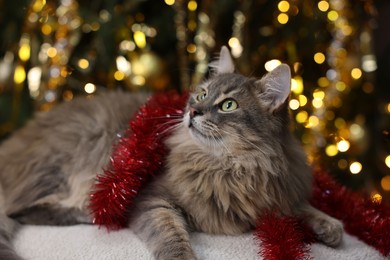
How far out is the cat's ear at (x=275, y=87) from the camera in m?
1.23

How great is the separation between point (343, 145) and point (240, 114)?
40.1 inches

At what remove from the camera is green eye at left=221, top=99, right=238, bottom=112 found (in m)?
1.28

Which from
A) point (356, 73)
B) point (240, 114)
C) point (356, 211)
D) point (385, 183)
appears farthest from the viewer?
point (385, 183)

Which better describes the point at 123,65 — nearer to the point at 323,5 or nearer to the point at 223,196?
the point at 323,5

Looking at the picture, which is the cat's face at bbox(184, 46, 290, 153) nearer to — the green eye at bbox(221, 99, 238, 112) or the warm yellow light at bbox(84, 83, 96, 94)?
the green eye at bbox(221, 99, 238, 112)

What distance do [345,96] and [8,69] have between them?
1675mm

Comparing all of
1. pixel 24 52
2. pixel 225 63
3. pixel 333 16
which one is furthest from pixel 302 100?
pixel 24 52

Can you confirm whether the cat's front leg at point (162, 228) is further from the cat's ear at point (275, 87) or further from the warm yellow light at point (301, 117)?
the warm yellow light at point (301, 117)

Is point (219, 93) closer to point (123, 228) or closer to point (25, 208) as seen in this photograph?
point (123, 228)

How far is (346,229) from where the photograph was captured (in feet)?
4.90

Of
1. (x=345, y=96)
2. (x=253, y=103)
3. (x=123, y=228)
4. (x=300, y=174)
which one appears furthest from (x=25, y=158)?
(x=345, y=96)

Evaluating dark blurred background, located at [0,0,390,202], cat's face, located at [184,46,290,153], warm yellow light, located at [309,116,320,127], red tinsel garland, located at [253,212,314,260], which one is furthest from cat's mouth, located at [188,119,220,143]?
warm yellow light, located at [309,116,320,127]

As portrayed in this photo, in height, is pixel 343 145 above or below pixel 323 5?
below

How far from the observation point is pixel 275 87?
4.15ft
